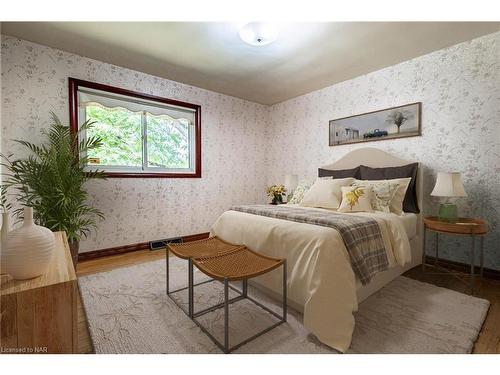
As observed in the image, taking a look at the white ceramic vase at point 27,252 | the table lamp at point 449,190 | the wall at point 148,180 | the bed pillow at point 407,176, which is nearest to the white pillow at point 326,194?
the bed pillow at point 407,176

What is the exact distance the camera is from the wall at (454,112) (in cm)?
225

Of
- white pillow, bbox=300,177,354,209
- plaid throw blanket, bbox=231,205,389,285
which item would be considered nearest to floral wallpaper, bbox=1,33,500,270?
white pillow, bbox=300,177,354,209

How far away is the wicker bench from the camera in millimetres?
1339

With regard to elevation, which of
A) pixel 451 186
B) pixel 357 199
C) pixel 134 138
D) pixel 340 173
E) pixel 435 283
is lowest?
pixel 435 283

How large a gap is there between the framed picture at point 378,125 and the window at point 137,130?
2047mm

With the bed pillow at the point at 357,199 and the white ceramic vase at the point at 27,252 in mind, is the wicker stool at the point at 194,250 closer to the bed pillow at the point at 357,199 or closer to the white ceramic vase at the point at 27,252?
the white ceramic vase at the point at 27,252

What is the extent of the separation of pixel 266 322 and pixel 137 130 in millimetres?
2756

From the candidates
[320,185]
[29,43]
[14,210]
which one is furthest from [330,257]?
[29,43]

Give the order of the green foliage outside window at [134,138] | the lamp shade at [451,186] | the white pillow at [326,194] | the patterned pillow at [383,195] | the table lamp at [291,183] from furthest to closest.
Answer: the table lamp at [291,183], the green foliage outside window at [134,138], the white pillow at [326,194], the patterned pillow at [383,195], the lamp shade at [451,186]

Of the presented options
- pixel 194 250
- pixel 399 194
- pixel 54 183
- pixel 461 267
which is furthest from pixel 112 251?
pixel 461 267

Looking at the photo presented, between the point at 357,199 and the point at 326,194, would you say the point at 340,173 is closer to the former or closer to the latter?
the point at 326,194

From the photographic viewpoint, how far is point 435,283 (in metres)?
2.16

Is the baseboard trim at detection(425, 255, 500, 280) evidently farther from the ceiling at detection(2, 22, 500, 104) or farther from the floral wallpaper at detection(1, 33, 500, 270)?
the ceiling at detection(2, 22, 500, 104)

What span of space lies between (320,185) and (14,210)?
315 centimetres
